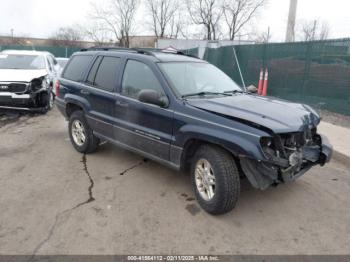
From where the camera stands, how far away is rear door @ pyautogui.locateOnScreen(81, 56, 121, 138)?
195 inches

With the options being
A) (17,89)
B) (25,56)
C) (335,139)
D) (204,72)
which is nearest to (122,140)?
(204,72)

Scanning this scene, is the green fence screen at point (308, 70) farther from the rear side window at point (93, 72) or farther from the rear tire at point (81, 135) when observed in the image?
the rear tire at point (81, 135)

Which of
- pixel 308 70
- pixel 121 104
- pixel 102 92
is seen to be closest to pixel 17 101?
pixel 102 92

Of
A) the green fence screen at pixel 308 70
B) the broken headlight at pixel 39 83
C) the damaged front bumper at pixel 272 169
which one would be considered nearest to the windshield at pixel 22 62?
the broken headlight at pixel 39 83

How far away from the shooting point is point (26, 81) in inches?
343

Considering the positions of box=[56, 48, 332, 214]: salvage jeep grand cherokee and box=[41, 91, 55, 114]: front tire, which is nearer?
box=[56, 48, 332, 214]: salvage jeep grand cherokee

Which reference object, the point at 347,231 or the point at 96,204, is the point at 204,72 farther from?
the point at 347,231

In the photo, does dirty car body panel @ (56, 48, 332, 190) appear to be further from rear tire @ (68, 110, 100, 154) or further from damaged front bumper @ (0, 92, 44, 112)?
damaged front bumper @ (0, 92, 44, 112)

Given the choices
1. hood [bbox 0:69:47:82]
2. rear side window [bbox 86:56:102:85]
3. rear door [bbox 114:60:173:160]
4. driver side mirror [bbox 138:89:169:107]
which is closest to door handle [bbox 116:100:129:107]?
rear door [bbox 114:60:173:160]

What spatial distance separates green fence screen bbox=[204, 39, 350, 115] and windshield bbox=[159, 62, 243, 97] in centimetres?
549

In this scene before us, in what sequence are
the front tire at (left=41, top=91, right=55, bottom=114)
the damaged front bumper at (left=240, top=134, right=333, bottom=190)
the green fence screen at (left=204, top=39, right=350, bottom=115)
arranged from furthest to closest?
1. the front tire at (left=41, top=91, right=55, bottom=114)
2. the green fence screen at (left=204, top=39, right=350, bottom=115)
3. the damaged front bumper at (left=240, top=134, right=333, bottom=190)

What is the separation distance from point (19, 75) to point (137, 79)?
584cm

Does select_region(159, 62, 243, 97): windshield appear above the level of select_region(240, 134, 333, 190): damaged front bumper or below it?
above

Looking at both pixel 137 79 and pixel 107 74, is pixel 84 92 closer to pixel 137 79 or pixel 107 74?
pixel 107 74
